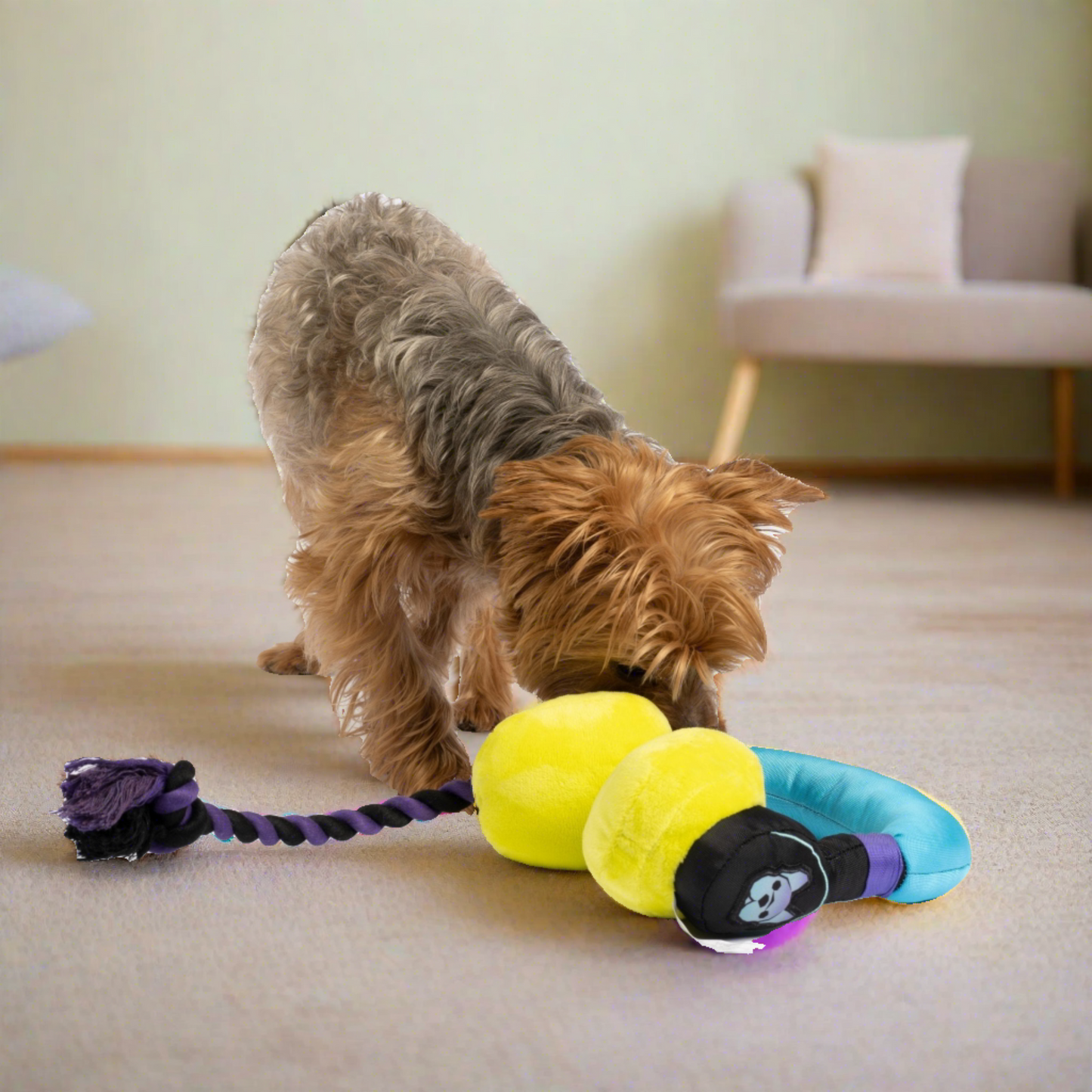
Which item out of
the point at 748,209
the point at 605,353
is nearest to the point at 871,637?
the point at 748,209

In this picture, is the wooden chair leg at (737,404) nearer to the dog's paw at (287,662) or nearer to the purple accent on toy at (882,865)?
the dog's paw at (287,662)

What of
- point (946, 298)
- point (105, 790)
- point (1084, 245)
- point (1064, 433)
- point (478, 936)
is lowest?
point (1064, 433)

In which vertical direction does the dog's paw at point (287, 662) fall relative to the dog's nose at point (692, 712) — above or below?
below

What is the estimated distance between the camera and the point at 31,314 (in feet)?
14.3

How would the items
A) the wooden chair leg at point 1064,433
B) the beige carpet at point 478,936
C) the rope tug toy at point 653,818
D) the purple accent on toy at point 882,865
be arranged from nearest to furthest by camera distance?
the beige carpet at point 478,936 < the rope tug toy at point 653,818 < the purple accent on toy at point 882,865 < the wooden chair leg at point 1064,433

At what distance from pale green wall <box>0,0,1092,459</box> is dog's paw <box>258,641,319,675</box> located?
117 inches

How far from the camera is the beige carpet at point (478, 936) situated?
96 cm

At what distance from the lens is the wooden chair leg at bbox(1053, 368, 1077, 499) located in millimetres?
4828

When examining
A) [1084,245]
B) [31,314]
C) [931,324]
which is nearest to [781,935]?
[931,324]

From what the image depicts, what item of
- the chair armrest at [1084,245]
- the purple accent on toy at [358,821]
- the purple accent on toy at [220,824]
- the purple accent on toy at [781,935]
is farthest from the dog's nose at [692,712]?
the chair armrest at [1084,245]

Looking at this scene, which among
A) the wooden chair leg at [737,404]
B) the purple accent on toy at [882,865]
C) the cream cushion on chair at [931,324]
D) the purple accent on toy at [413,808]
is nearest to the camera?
the purple accent on toy at [882,865]

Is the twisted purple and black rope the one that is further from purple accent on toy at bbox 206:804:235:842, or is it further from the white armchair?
the white armchair

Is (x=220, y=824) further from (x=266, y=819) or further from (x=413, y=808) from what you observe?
(x=413, y=808)

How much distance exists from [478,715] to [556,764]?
72cm
